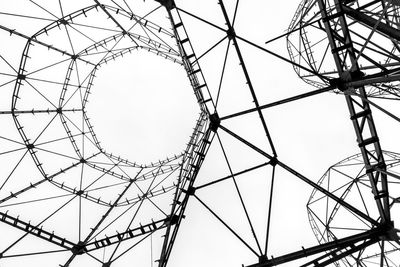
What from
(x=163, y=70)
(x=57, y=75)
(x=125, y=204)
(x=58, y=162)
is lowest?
(x=125, y=204)

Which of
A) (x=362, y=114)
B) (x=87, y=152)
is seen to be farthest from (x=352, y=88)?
(x=87, y=152)

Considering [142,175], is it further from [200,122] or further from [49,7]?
[49,7]

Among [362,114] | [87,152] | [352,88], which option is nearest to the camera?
[352,88]

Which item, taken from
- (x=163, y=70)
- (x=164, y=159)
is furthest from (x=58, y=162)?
(x=163, y=70)

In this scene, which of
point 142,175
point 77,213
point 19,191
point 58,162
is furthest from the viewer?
point 142,175

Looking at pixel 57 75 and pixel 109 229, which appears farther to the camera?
pixel 57 75

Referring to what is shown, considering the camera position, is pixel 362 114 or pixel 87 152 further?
pixel 87 152

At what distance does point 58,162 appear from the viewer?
22.6 meters

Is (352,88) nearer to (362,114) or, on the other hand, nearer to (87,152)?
(362,114)

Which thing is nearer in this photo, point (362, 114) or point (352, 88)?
point (352, 88)

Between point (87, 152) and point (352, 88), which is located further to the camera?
point (87, 152)

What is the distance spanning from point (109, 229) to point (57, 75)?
33.9ft

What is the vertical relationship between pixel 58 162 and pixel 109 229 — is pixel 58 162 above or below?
above

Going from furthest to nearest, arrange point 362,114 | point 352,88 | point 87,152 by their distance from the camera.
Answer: point 87,152, point 362,114, point 352,88
